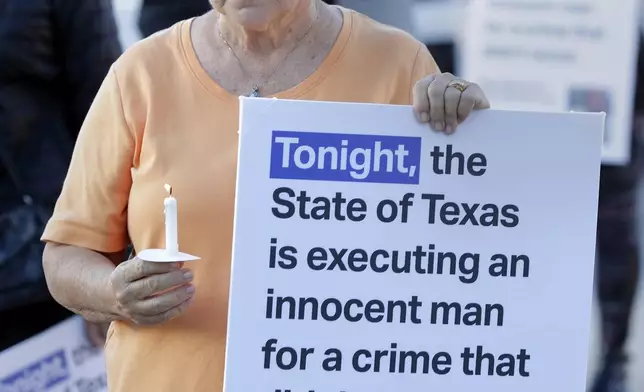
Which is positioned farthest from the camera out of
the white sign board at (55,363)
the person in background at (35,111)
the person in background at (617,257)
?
the person in background at (617,257)

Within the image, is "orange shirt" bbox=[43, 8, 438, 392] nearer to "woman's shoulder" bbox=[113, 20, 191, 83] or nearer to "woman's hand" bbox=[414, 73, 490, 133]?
"woman's shoulder" bbox=[113, 20, 191, 83]

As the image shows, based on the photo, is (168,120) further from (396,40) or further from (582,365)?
(582,365)

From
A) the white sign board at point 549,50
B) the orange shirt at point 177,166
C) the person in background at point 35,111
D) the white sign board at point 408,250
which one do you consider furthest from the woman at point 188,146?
the white sign board at point 549,50

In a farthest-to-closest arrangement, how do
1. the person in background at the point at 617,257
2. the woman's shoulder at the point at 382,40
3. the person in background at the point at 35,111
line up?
the person in background at the point at 617,257 → the person in background at the point at 35,111 → the woman's shoulder at the point at 382,40

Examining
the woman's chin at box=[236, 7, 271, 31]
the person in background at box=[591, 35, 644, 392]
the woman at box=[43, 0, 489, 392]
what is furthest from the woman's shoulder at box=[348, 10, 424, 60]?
the person in background at box=[591, 35, 644, 392]

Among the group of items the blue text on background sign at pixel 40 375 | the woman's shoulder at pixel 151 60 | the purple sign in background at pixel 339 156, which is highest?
the woman's shoulder at pixel 151 60

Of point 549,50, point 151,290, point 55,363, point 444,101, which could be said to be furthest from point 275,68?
point 55,363

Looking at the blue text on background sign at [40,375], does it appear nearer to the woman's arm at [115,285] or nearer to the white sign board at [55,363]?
the white sign board at [55,363]

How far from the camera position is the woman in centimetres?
161

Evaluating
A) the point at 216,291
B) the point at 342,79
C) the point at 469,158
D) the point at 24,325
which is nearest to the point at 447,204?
the point at 469,158

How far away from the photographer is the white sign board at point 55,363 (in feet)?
9.80

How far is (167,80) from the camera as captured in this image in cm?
165

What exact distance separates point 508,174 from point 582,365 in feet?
1.06

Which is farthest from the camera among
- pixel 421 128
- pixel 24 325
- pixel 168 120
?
pixel 24 325
